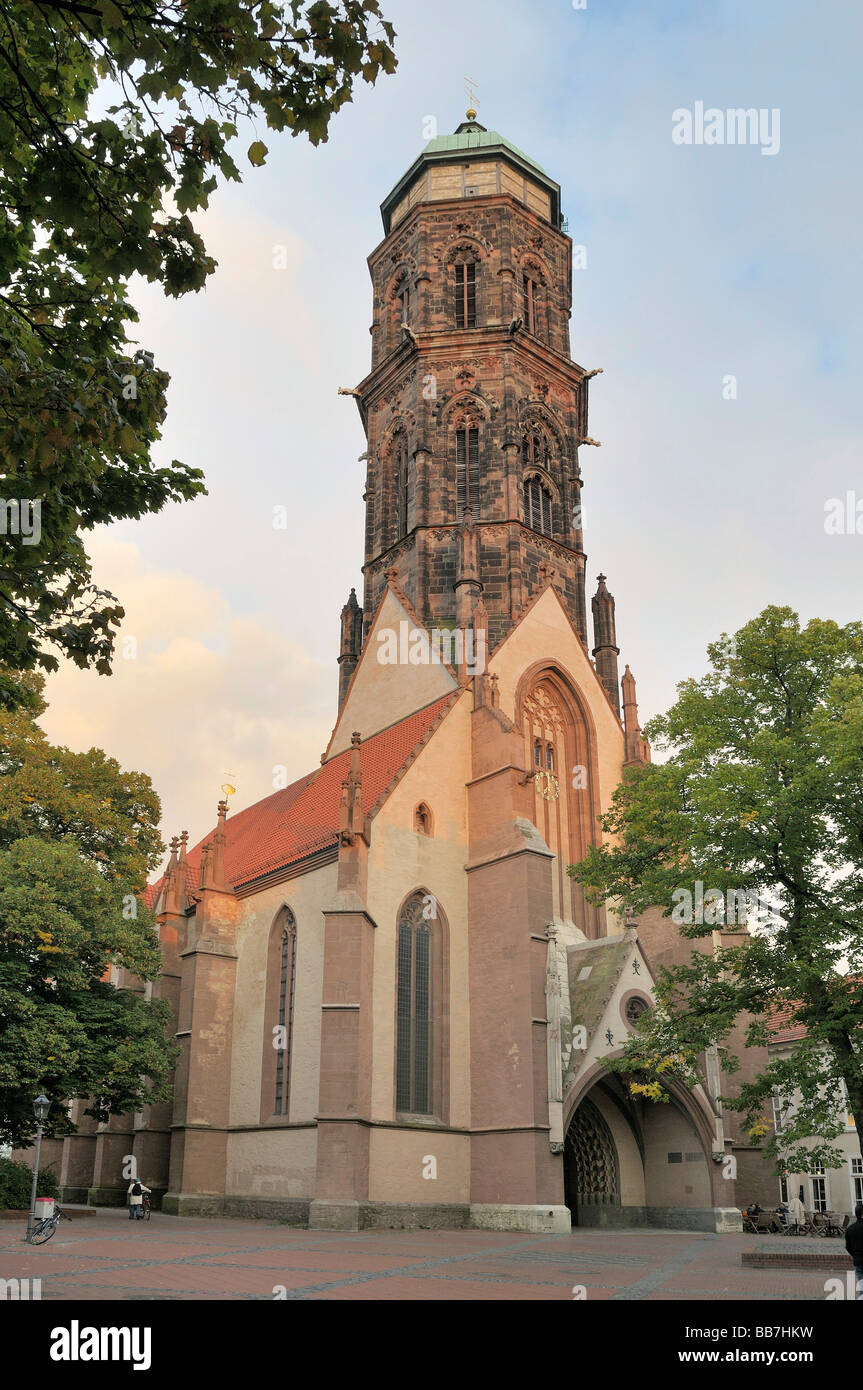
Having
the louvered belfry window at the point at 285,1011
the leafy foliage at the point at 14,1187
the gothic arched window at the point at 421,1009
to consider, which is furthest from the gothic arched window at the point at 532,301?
the leafy foliage at the point at 14,1187

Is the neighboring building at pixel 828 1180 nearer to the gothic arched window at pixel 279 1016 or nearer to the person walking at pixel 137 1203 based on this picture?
the gothic arched window at pixel 279 1016

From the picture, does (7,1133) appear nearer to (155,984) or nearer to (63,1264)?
(155,984)

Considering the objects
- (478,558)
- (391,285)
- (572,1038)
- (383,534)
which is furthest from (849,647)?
(391,285)

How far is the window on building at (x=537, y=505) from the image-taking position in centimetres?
3606

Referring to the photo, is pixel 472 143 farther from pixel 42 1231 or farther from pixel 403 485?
pixel 42 1231

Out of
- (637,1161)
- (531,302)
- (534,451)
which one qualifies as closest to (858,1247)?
(637,1161)

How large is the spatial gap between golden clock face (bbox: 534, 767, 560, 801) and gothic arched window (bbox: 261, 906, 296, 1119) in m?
8.16

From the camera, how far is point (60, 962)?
24.2m

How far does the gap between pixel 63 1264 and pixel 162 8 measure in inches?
533

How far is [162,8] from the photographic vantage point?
5801 millimetres

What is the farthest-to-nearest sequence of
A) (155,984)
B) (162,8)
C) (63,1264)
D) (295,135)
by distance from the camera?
(155,984), (63,1264), (295,135), (162,8)

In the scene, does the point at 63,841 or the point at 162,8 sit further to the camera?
the point at 63,841

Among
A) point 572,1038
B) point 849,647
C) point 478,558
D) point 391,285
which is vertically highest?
point 391,285

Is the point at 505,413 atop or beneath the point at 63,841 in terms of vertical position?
atop
